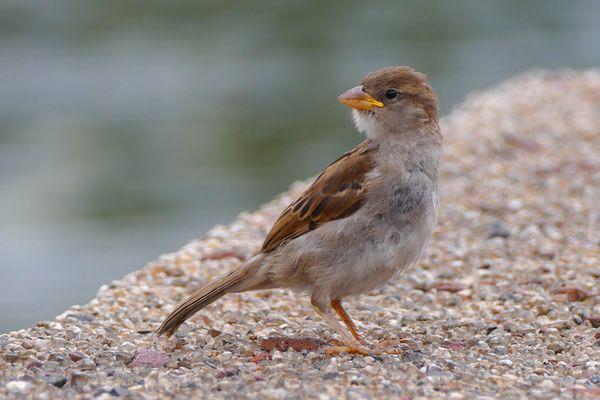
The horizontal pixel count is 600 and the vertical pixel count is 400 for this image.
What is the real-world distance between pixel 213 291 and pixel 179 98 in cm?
1175

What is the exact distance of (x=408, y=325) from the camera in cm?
580

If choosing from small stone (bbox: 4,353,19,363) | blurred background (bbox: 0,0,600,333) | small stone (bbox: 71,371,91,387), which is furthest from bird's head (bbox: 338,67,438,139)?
blurred background (bbox: 0,0,600,333)

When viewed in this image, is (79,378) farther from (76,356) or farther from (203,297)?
(203,297)

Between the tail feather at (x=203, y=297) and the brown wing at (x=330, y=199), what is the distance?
8.7 inches

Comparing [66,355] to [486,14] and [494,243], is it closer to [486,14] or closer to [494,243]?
[494,243]

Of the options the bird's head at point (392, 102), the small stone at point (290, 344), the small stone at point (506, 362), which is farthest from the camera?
the bird's head at point (392, 102)

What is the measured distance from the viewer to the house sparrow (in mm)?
5117

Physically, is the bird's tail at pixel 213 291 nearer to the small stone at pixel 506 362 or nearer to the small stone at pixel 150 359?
the small stone at pixel 150 359

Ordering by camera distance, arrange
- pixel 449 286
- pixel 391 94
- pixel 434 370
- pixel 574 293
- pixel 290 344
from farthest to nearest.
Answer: pixel 449 286
pixel 574 293
pixel 391 94
pixel 290 344
pixel 434 370

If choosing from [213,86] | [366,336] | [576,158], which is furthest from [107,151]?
[366,336]

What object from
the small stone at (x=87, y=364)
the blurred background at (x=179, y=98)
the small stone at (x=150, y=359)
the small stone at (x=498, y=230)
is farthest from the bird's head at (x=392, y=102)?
the blurred background at (x=179, y=98)

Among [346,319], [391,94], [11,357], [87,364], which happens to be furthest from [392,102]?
[11,357]

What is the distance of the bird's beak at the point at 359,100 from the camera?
5.50 m

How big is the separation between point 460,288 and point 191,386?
246 centimetres
